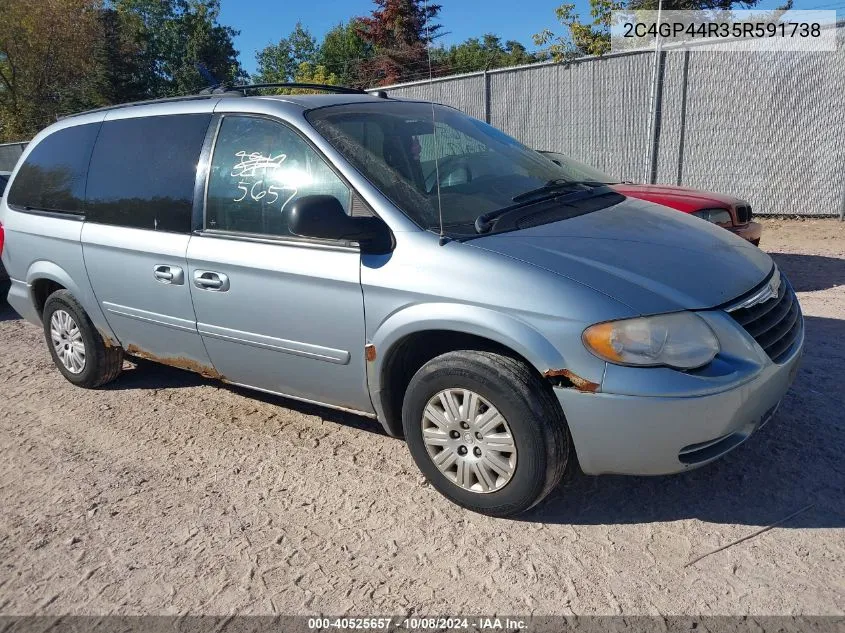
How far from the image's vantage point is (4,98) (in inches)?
1352

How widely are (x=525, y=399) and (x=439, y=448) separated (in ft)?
1.85

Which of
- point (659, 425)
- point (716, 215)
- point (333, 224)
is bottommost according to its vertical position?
point (659, 425)

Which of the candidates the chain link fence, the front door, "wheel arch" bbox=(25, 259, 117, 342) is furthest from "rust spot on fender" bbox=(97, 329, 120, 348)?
the chain link fence

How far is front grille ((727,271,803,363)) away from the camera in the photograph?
2.82 metres

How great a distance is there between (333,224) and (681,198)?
452 cm

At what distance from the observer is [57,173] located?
475 cm

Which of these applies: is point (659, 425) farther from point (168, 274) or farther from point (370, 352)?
point (168, 274)

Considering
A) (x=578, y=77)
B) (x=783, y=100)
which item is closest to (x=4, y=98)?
(x=578, y=77)

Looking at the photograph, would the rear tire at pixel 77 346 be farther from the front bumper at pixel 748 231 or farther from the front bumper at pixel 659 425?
the front bumper at pixel 748 231

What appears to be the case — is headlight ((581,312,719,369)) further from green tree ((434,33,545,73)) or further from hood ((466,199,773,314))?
green tree ((434,33,545,73))

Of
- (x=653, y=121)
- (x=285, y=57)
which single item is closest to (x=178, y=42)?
(x=285, y=57)

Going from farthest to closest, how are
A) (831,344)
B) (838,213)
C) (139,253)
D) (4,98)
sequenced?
(4,98) → (838,213) → (831,344) → (139,253)

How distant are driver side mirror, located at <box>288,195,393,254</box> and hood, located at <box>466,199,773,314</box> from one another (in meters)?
0.42

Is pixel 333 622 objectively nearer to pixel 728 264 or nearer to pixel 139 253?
pixel 728 264
